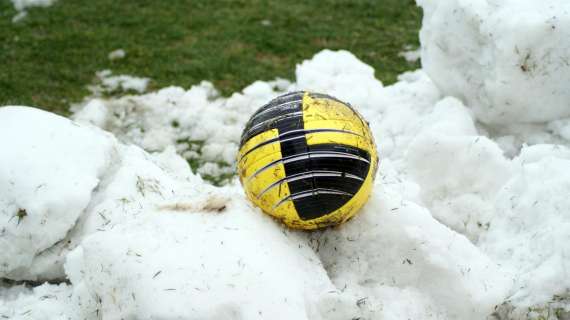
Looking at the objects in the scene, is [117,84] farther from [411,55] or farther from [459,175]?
[459,175]

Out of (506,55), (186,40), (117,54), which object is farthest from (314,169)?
(186,40)

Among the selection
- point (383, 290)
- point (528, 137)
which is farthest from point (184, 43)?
point (383, 290)

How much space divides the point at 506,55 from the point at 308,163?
7.93 feet

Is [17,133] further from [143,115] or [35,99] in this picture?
[35,99]

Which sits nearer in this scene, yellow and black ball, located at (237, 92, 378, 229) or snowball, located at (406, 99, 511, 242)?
yellow and black ball, located at (237, 92, 378, 229)

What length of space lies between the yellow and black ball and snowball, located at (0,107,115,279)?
1.23m

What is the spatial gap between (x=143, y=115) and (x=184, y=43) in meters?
2.20

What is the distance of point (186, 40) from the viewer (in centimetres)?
880

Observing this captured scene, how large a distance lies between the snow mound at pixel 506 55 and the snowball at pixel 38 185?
3.25 m

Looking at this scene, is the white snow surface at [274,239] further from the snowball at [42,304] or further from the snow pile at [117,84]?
the snow pile at [117,84]

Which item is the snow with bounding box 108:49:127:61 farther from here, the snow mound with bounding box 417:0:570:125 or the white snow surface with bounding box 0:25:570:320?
the snow mound with bounding box 417:0:570:125

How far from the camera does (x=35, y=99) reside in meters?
7.23

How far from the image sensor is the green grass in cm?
→ 774

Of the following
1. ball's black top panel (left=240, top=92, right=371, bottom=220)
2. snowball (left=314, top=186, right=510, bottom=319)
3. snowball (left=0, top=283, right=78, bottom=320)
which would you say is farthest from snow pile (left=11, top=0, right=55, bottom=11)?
snowball (left=314, top=186, right=510, bottom=319)
